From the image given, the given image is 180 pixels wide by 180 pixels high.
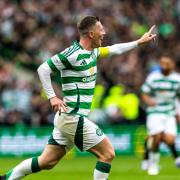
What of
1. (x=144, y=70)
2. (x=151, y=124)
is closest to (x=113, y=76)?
(x=144, y=70)

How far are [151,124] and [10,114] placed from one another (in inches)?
272

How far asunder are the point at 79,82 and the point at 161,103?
239 inches

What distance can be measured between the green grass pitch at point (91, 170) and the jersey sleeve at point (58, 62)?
4.20 m

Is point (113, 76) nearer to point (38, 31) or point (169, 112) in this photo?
point (38, 31)

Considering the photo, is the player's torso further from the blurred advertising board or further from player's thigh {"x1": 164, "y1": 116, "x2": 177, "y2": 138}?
the blurred advertising board

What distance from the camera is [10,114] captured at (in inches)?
886

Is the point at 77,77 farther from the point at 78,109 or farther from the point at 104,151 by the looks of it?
the point at 104,151

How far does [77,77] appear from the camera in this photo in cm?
1045

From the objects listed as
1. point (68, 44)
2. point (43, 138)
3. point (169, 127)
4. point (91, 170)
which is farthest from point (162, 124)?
point (68, 44)

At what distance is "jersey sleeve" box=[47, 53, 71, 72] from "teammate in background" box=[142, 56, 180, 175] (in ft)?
19.3

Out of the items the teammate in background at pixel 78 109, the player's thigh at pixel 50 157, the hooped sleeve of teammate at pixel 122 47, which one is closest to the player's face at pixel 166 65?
the hooped sleeve of teammate at pixel 122 47

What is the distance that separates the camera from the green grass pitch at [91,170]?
47.5ft

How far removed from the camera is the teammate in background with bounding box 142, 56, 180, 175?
16.1 meters

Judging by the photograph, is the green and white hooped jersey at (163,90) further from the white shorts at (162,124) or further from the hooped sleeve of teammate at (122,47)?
the hooped sleeve of teammate at (122,47)
